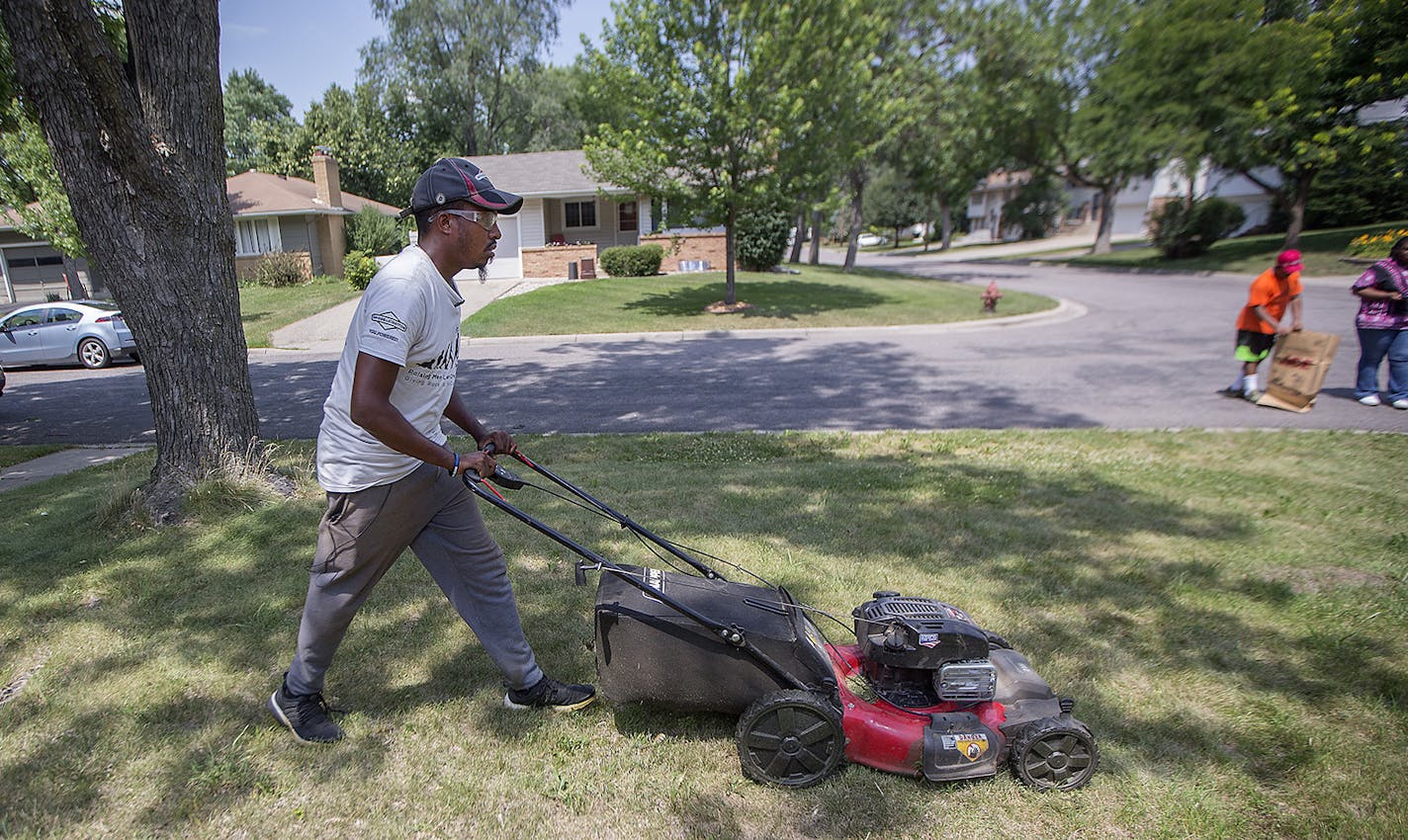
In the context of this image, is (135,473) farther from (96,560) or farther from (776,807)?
(776,807)

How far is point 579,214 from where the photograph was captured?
1225 inches

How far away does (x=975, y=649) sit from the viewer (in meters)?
2.62

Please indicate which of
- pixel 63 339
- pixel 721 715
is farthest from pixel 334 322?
pixel 721 715

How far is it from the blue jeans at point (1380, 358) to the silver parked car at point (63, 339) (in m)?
19.1

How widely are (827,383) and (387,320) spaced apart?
27.5 feet

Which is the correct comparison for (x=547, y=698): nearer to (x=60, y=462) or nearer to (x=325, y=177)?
(x=60, y=462)

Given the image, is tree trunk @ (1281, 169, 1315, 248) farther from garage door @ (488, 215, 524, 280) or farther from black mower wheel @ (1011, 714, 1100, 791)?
black mower wheel @ (1011, 714, 1100, 791)

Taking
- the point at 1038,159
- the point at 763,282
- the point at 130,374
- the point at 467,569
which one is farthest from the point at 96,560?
the point at 1038,159

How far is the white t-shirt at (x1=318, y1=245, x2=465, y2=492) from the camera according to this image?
2373mm

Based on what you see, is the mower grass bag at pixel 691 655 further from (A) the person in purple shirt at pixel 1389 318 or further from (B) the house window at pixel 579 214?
(B) the house window at pixel 579 214

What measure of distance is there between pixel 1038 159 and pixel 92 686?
40.9m

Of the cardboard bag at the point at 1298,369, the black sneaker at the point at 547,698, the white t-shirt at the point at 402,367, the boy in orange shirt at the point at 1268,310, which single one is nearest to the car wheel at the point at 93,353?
the white t-shirt at the point at 402,367

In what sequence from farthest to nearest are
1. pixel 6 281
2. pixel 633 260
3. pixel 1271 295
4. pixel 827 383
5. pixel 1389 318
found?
pixel 6 281, pixel 633 260, pixel 827 383, pixel 1271 295, pixel 1389 318

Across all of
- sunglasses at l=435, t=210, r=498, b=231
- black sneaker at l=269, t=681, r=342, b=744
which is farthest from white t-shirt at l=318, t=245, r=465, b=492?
black sneaker at l=269, t=681, r=342, b=744
